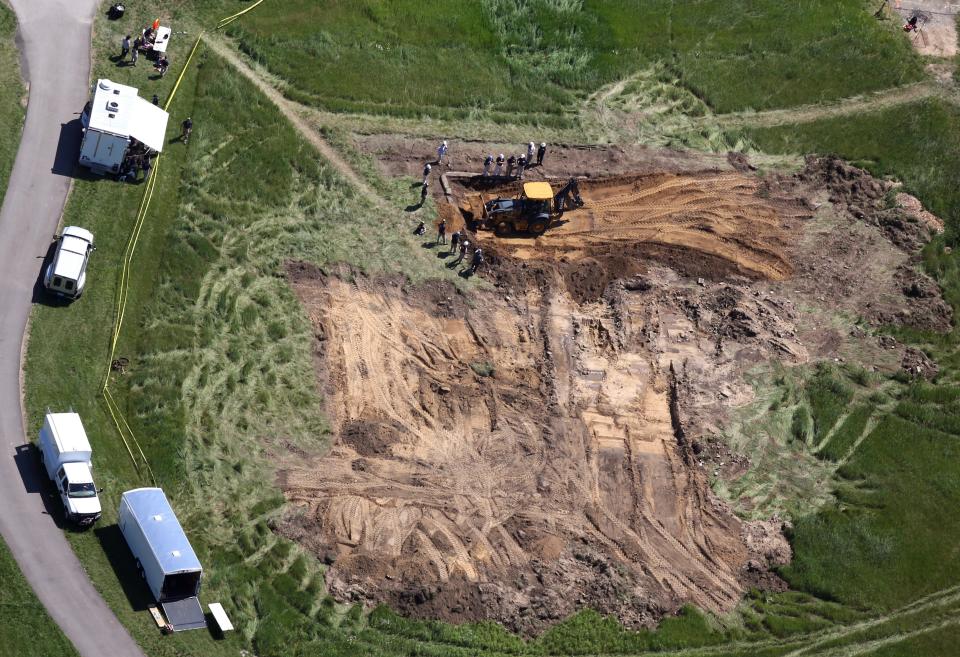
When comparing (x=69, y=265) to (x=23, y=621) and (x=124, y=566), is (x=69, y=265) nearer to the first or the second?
(x=124, y=566)

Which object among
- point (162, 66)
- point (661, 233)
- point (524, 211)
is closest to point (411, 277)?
point (524, 211)

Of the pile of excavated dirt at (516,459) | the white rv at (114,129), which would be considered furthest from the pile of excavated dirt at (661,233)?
the white rv at (114,129)

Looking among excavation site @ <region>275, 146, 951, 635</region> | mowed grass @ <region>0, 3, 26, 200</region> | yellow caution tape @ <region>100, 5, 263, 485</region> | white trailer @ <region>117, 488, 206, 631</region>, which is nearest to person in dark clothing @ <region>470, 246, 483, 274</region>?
excavation site @ <region>275, 146, 951, 635</region>

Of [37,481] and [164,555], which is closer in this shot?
[164,555]

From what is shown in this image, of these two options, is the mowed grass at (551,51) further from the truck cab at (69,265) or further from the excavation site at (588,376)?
the truck cab at (69,265)

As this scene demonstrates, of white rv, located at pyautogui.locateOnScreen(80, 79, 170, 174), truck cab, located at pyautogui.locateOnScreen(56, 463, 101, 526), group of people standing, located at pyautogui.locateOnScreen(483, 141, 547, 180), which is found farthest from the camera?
group of people standing, located at pyautogui.locateOnScreen(483, 141, 547, 180)

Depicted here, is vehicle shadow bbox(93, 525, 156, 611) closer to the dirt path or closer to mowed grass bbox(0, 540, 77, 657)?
mowed grass bbox(0, 540, 77, 657)

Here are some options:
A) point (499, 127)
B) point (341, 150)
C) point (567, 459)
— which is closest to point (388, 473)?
point (567, 459)
